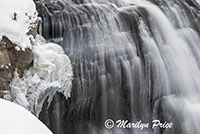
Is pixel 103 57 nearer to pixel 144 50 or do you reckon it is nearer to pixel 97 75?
pixel 97 75

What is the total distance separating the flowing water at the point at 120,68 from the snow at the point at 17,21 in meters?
0.97

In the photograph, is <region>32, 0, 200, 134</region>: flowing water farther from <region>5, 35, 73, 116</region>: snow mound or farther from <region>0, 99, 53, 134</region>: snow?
<region>0, 99, 53, 134</region>: snow

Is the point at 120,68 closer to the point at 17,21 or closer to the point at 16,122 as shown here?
the point at 17,21

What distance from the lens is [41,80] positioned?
14.0 ft

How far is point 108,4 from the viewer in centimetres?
654

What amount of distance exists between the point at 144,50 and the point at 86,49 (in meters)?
1.21

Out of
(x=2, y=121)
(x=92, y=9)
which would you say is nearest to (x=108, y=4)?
(x=92, y=9)

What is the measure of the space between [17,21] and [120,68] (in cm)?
211

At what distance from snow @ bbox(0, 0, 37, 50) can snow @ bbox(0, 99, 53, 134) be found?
1.59 metres
